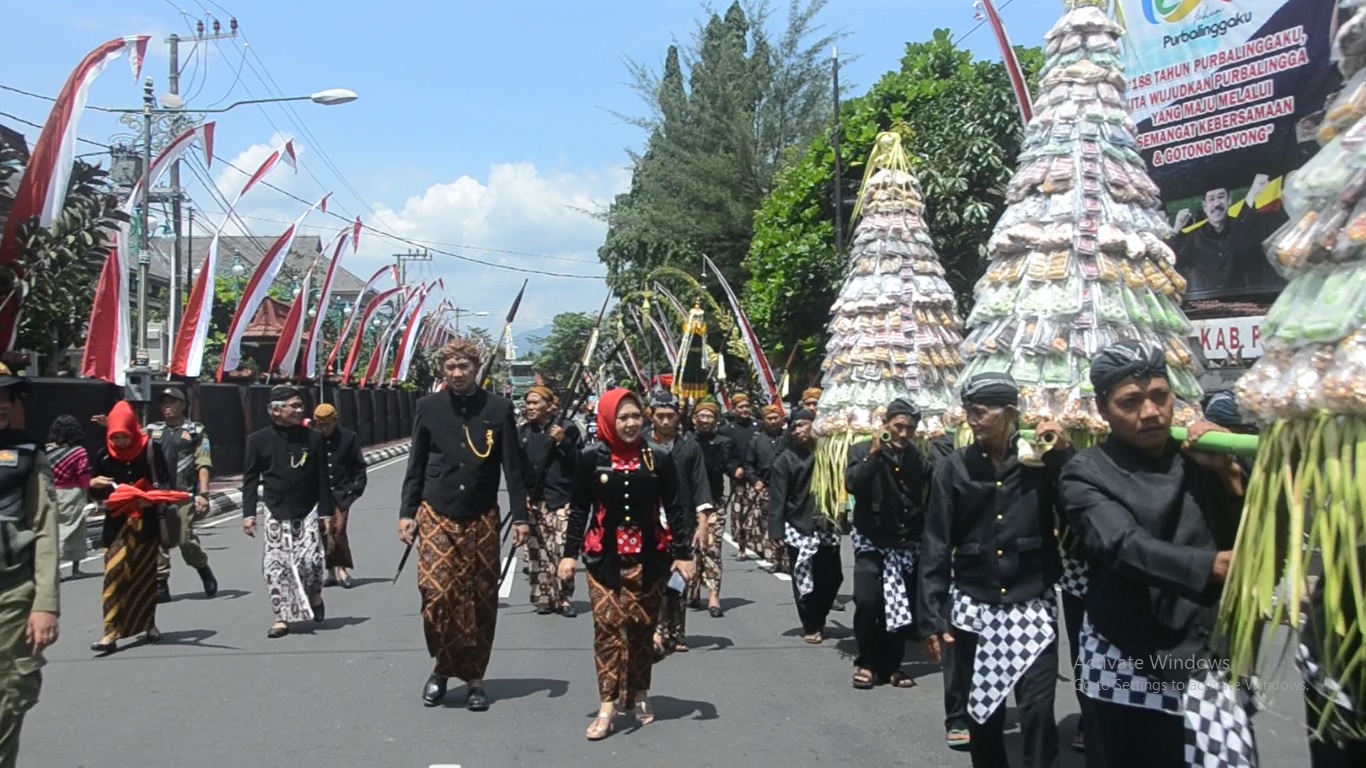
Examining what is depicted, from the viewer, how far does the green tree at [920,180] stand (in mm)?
19609

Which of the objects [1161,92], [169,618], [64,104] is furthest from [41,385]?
[1161,92]

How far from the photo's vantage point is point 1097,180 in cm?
858

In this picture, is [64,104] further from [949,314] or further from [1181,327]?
[1181,327]

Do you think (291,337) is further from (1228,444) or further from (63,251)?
(1228,444)

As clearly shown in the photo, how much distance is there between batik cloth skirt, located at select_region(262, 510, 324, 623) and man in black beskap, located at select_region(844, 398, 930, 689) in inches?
166

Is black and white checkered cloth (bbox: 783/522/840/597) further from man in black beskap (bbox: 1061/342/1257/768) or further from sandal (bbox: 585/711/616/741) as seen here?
man in black beskap (bbox: 1061/342/1257/768)

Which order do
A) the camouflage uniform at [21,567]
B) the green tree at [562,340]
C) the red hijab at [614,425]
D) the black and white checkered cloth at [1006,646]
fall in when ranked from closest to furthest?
the camouflage uniform at [21,567] < the black and white checkered cloth at [1006,646] < the red hijab at [614,425] < the green tree at [562,340]

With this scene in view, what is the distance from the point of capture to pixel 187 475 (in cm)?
1189

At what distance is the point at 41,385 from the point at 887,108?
47.9ft

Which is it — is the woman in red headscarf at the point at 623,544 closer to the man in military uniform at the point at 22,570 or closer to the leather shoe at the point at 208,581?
the man in military uniform at the point at 22,570

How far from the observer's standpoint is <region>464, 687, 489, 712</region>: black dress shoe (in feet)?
22.7

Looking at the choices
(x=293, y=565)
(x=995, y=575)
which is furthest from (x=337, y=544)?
(x=995, y=575)

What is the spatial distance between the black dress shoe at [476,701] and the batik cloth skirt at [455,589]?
0.24ft

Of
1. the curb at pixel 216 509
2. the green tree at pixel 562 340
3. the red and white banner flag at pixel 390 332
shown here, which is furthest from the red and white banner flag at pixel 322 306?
the green tree at pixel 562 340
